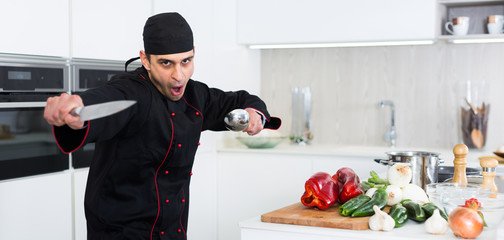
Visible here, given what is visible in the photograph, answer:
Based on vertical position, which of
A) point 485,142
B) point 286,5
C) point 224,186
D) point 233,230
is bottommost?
point 233,230

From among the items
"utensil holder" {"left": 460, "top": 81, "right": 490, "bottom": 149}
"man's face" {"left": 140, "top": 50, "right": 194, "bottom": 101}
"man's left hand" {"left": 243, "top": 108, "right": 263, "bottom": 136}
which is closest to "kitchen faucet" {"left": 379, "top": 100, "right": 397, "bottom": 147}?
"utensil holder" {"left": 460, "top": 81, "right": 490, "bottom": 149}

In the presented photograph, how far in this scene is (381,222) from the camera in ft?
5.88

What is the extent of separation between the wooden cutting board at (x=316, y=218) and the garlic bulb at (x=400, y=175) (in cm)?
21

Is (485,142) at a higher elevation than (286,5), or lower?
lower

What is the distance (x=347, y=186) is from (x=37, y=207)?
4.65 feet

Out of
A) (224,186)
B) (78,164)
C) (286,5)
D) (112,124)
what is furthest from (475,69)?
(112,124)

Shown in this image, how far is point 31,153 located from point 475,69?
106 inches

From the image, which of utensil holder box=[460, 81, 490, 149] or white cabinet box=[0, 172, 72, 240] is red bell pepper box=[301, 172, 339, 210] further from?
utensil holder box=[460, 81, 490, 149]

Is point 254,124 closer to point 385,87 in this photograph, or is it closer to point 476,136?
point 476,136

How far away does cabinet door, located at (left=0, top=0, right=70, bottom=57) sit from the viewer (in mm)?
2627

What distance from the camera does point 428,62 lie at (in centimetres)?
414

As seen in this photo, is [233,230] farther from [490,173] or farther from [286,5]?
[490,173]

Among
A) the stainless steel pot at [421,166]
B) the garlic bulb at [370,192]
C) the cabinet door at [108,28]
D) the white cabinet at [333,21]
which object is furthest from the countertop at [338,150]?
the garlic bulb at [370,192]

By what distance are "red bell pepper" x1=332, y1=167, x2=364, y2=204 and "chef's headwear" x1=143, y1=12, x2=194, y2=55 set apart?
67cm
